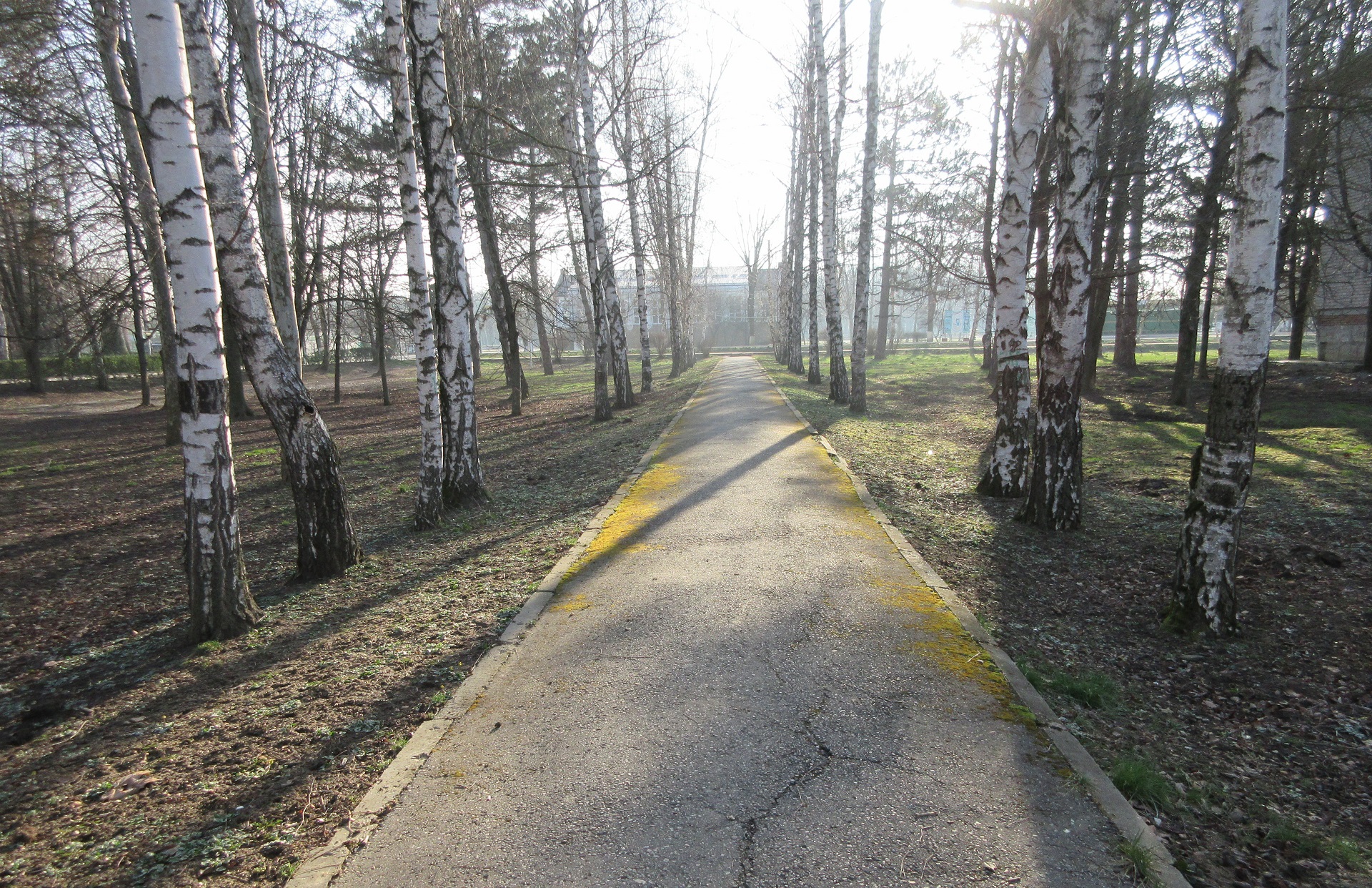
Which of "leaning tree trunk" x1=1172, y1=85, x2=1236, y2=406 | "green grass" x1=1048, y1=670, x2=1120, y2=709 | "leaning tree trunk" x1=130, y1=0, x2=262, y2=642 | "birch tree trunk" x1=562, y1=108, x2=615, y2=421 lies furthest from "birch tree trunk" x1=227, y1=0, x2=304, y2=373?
"leaning tree trunk" x1=1172, y1=85, x2=1236, y2=406

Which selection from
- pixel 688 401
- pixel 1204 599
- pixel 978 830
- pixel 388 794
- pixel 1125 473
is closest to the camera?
pixel 978 830

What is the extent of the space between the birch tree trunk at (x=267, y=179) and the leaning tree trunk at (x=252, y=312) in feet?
12.8

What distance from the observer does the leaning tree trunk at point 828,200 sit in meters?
14.8

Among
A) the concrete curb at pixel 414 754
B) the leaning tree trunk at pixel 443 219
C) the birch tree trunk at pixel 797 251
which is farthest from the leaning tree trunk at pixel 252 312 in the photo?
the birch tree trunk at pixel 797 251

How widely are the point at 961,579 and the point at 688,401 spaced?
12882mm

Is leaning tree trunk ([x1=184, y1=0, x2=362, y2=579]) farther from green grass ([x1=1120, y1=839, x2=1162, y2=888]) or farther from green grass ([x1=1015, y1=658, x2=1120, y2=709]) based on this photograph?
green grass ([x1=1120, y1=839, x2=1162, y2=888])

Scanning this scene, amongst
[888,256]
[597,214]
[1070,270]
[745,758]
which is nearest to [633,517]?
[745,758]

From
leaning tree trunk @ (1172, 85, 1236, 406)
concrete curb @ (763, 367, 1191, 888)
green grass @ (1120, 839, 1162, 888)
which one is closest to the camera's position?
green grass @ (1120, 839, 1162, 888)

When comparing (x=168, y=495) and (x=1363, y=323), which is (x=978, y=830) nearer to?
(x=168, y=495)

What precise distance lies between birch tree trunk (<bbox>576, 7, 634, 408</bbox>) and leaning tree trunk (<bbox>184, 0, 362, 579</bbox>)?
6795 mm

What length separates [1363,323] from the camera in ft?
68.8

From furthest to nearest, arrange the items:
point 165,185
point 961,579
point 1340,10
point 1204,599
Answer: point 1340,10 < point 961,579 < point 1204,599 < point 165,185

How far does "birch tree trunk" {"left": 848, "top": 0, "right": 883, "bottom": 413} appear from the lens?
13.3 m

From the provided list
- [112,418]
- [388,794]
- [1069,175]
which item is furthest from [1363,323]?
[112,418]
